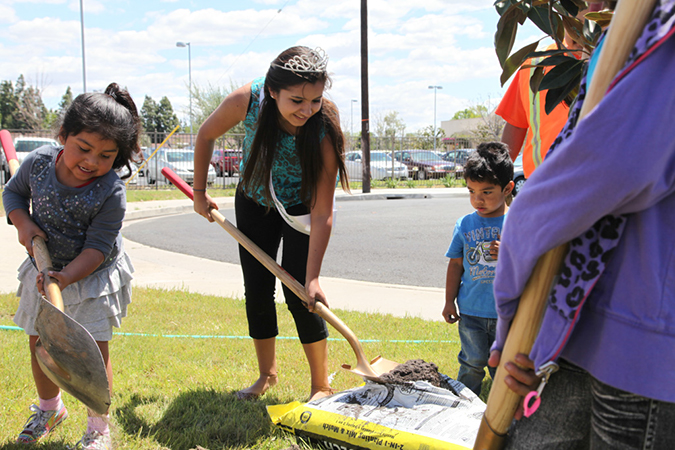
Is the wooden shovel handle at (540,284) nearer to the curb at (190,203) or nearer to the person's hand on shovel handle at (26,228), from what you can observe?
the person's hand on shovel handle at (26,228)

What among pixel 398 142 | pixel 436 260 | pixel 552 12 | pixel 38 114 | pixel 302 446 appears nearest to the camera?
pixel 552 12

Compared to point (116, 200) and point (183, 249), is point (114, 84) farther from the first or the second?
point (183, 249)

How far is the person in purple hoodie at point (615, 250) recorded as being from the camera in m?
0.94

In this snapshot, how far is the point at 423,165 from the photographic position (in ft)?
74.8

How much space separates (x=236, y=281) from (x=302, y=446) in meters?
3.40

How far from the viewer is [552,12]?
5.91 ft

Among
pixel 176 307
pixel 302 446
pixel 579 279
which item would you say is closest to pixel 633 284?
pixel 579 279

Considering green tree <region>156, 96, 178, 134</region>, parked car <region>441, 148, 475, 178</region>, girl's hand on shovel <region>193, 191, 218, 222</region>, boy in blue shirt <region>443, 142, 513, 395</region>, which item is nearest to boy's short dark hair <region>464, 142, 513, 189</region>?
boy in blue shirt <region>443, 142, 513, 395</region>

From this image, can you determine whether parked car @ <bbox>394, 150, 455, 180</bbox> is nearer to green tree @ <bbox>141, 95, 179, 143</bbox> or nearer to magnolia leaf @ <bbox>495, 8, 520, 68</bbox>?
magnolia leaf @ <bbox>495, 8, 520, 68</bbox>

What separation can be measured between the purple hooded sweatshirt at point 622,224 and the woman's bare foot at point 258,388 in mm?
2087

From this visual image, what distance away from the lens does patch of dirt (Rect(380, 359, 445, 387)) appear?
8.47ft

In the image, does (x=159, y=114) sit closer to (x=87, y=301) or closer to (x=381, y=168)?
(x=381, y=168)

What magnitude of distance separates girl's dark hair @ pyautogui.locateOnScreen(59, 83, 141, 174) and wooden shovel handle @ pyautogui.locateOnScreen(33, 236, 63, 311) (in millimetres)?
470

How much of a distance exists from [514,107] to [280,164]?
4.01 feet
